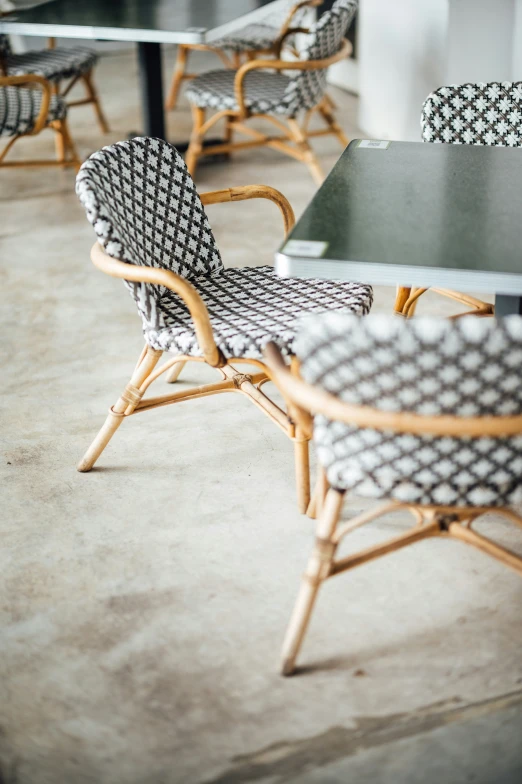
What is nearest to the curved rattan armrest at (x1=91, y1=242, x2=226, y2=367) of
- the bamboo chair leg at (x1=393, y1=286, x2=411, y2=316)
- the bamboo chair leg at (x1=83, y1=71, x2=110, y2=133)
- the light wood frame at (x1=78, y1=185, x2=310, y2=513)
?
the light wood frame at (x1=78, y1=185, x2=310, y2=513)

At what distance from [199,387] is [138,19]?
273 cm

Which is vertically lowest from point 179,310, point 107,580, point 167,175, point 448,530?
point 107,580

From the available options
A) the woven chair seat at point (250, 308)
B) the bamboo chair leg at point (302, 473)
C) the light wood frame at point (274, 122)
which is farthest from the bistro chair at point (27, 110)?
the bamboo chair leg at point (302, 473)

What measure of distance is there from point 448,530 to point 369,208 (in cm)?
82

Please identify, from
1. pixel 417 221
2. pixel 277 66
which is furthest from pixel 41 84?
pixel 417 221

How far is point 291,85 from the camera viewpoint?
4227mm

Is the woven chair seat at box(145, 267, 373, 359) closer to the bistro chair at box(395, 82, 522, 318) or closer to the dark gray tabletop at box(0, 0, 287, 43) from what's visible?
the bistro chair at box(395, 82, 522, 318)

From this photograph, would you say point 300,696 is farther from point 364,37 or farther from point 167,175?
point 364,37

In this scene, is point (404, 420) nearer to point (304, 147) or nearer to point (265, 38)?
point (304, 147)

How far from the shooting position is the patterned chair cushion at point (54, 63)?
5.00 m

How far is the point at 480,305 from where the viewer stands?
2785mm

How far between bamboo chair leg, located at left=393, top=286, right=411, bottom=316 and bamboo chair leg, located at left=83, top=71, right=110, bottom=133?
327cm

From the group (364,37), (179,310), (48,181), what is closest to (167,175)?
(179,310)

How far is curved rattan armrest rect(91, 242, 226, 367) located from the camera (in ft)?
6.97
